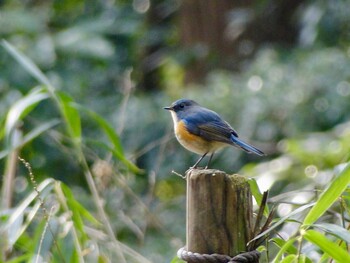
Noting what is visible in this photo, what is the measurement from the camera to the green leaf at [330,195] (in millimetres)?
2393

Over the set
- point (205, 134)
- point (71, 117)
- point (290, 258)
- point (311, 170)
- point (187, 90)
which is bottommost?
point (311, 170)

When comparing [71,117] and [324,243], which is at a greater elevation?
[71,117]

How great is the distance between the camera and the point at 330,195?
2.42 meters

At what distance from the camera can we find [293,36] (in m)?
8.76

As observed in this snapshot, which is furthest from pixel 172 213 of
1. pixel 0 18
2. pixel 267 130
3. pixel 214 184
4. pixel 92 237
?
pixel 214 184

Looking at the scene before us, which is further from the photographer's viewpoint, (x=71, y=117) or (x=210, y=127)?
(x=210, y=127)

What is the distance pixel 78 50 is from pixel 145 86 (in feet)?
Answer: 9.39

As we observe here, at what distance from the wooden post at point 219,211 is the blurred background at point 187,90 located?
2506mm

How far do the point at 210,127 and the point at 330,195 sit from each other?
1450 millimetres

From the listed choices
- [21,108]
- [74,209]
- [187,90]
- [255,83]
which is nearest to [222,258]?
[74,209]

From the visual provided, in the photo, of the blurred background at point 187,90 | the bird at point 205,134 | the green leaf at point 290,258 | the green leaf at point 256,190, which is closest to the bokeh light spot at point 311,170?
the blurred background at point 187,90

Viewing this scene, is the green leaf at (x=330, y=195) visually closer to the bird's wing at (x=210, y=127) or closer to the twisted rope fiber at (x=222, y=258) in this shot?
the twisted rope fiber at (x=222, y=258)

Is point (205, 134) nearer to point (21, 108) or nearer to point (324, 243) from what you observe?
point (21, 108)

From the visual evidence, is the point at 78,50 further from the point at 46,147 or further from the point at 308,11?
the point at 308,11
